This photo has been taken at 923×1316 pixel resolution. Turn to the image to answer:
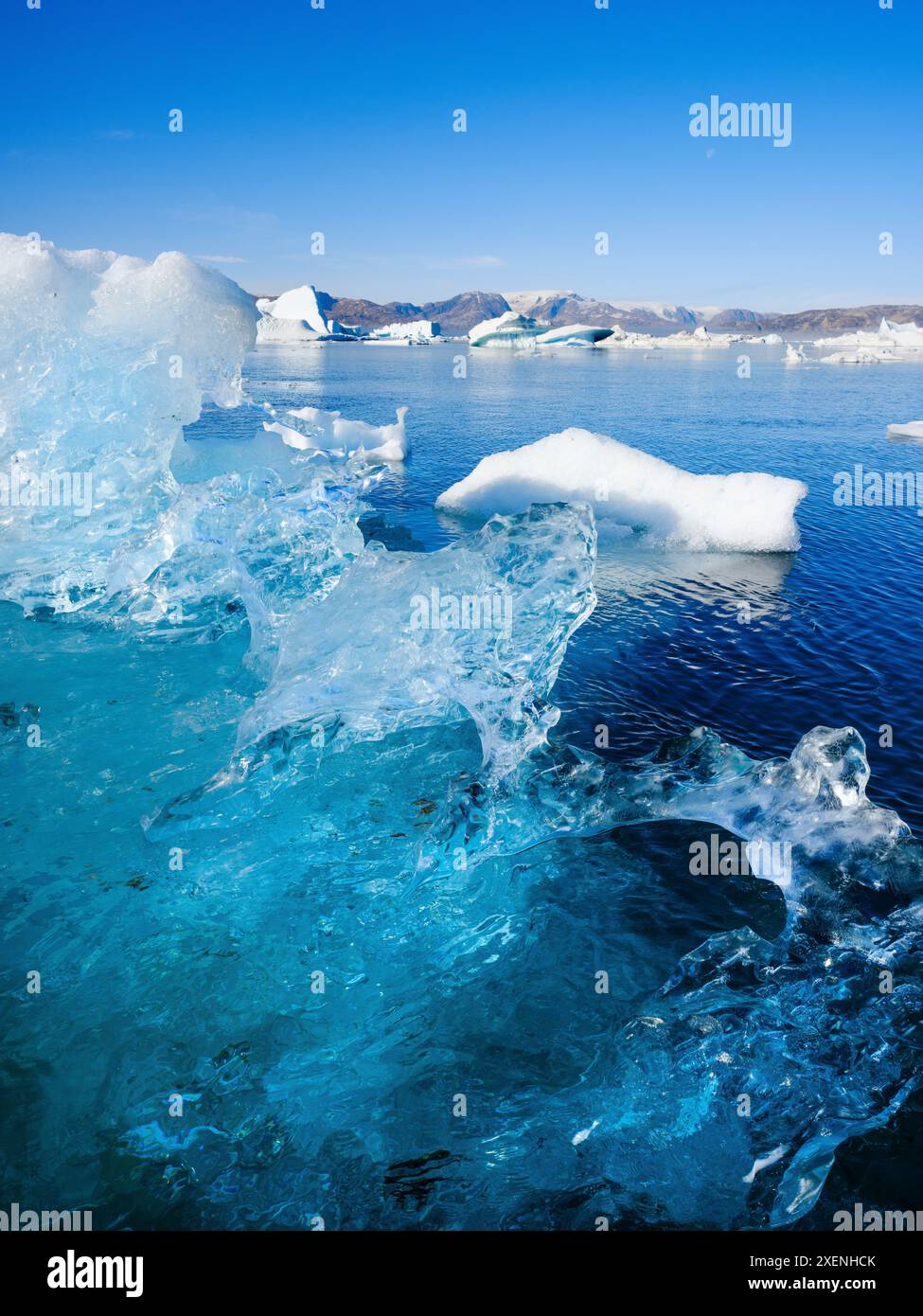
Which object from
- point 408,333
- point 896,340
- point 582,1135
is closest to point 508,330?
point 408,333

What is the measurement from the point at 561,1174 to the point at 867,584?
16041mm

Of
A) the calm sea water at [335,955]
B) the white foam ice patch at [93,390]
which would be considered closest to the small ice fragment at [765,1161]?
the calm sea water at [335,955]

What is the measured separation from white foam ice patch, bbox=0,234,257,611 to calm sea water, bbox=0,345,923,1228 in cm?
152

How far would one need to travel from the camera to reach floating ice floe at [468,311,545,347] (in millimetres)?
120562

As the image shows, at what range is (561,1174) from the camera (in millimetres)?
4988

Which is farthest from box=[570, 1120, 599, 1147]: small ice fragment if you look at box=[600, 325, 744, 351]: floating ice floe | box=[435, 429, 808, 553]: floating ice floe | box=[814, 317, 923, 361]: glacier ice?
box=[600, 325, 744, 351]: floating ice floe

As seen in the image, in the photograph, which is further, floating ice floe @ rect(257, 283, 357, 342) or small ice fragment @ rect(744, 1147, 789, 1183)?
floating ice floe @ rect(257, 283, 357, 342)

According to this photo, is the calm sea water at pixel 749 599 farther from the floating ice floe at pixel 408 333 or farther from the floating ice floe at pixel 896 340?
the floating ice floe at pixel 408 333

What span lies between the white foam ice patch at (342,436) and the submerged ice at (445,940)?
18.2 metres

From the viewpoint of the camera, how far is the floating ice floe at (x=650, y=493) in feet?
64.8

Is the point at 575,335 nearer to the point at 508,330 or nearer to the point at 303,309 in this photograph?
the point at 508,330

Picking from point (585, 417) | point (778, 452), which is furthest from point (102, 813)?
point (585, 417)

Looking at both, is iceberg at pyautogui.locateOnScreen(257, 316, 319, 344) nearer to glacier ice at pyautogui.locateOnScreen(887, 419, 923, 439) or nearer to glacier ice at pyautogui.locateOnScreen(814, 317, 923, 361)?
glacier ice at pyautogui.locateOnScreen(814, 317, 923, 361)
